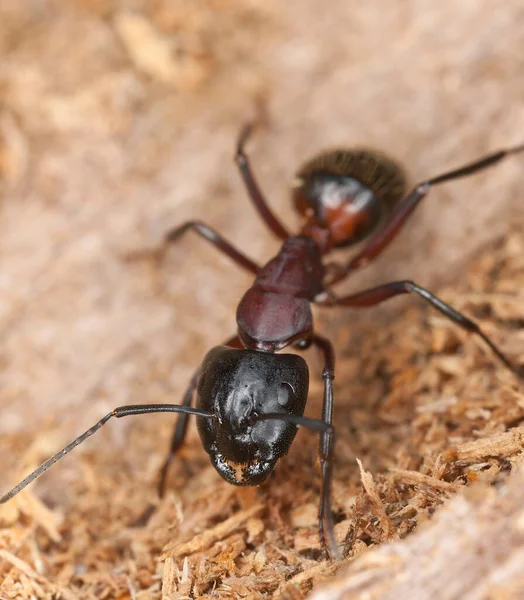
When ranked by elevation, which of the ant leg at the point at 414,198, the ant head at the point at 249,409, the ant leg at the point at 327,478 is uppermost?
the ant leg at the point at 414,198

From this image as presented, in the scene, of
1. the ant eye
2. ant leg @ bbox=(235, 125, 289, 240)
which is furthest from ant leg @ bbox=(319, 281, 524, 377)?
the ant eye

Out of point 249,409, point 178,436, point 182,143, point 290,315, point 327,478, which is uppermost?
point 182,143

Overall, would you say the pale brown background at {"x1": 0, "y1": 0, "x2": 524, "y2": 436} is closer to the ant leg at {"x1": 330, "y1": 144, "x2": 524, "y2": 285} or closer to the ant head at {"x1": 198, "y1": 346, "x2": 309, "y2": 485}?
the ant leg at {"x1": 330, "y1": 144, "x2": 524, "y2": 285}

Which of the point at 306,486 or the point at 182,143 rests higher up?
the point at 182,143

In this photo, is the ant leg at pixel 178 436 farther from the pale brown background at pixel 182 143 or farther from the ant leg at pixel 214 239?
the ant leg at pixel 214 239

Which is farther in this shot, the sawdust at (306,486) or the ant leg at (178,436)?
the ant leg at (178,436)

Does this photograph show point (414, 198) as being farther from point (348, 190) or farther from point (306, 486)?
point (306, 486)

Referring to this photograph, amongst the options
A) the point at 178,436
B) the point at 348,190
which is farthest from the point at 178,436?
the point at 348,190

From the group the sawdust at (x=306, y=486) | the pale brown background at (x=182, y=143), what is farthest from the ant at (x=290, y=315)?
the pale brown background at (x=182, y=143)
